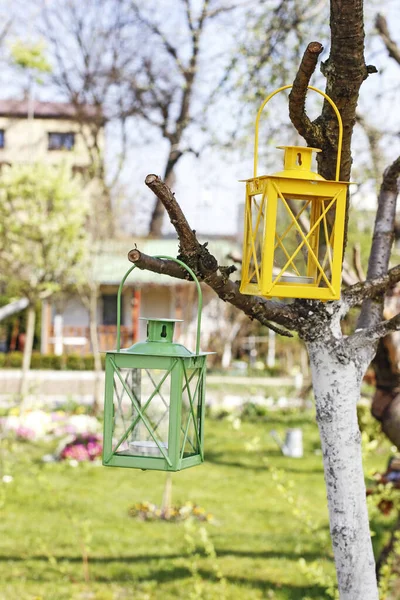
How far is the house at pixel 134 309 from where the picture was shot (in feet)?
63.4

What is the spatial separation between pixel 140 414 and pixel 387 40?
3249 mm

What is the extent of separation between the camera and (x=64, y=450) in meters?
9.65

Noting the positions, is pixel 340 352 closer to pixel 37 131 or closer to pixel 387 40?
pixel 387 40

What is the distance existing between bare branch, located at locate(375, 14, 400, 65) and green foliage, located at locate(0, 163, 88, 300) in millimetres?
7209

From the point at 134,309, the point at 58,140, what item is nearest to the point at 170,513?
the point at 134,309

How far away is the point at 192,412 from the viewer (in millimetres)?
2188

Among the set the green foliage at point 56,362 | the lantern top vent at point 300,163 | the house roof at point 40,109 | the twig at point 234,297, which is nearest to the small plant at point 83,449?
the twig at point 234,297

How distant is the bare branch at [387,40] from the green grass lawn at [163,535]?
2.41 m

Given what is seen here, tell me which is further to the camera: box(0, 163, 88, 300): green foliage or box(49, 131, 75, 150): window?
box(49, 131, 75, 150): window

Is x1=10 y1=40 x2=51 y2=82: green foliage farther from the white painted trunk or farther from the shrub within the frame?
the white painted trunk

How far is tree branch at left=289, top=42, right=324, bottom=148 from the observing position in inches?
78.7

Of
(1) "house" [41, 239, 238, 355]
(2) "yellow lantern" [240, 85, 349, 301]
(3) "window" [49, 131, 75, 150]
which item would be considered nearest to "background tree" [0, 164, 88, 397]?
(1) "house" [41, 239, 238, 355]

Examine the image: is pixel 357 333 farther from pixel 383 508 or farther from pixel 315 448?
pixel 315 448

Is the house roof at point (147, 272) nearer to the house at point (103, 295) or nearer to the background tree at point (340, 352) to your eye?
the house at point (103, 295)
